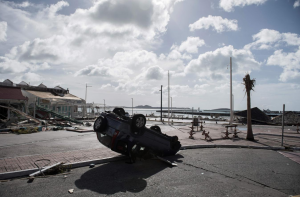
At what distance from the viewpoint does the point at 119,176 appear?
5367 mm

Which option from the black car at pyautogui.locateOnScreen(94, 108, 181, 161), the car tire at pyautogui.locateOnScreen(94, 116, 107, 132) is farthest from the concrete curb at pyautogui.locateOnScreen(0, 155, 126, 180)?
the car tire at pyautogui.locateOnScreen(94, 116, 107, 132)

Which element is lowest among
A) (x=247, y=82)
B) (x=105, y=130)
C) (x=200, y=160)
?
(x=200, y=160)

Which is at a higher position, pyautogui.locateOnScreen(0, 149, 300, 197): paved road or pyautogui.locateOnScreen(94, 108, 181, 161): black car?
pyautogui.locateOnScreen(94, 108, 181, 161): black car

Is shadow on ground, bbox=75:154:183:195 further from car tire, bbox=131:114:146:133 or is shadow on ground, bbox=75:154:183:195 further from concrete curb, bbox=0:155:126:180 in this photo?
car tire, bbox=131:114:146:133

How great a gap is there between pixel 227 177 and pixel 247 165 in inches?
71.2

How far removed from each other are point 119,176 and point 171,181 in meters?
1.47

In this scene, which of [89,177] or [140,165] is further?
[140,165]

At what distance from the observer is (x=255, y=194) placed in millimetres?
4305

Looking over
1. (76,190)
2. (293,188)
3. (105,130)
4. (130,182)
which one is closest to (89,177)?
(76,190)

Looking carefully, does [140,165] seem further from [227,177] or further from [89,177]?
[227,177]

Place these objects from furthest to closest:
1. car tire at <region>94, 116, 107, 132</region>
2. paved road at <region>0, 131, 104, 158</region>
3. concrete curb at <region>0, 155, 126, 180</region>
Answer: paved road at <region>0, 131, 104, 158</region>, car tire at <region>94, 116, 107, 132</region>, concrete curb at <region>0, 155, 126, 180</region>

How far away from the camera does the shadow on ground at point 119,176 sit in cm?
453

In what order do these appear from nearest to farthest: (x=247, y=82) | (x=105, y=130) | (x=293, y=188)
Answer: (x=293, y=188)
(x=105, y=130)
(x=247, y=82)

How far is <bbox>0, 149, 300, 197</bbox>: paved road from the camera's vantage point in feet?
14.2
